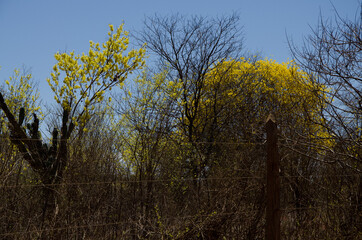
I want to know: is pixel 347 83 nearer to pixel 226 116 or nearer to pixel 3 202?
pixel 3 202

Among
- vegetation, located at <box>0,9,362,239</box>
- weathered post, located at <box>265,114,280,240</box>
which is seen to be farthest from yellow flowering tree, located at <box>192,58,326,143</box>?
weathered post, located at <box>265,114,280,240</box>

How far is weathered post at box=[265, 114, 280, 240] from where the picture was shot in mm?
4191

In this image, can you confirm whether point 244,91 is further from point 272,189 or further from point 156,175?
point 272,189

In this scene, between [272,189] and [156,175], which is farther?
[156,175]

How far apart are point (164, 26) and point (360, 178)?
416 inches

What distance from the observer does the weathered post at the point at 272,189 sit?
165 inches

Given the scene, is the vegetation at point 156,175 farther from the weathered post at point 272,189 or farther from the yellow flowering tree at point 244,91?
the yellow flowering tree at point 244,91

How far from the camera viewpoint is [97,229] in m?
6.08

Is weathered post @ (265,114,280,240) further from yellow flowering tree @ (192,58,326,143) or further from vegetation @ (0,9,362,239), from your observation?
yellow flowering tree @ (192,58,326,143)

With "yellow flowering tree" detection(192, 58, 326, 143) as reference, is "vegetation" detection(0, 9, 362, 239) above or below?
below

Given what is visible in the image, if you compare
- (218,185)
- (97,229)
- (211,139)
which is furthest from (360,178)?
(211,139)

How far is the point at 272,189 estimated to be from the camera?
14.1 feet

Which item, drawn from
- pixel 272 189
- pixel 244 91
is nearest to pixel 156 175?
pixel 272 189

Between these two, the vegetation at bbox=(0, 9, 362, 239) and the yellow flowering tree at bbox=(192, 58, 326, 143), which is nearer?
the vegetation at bbox=(0, 9, 362, 239)
